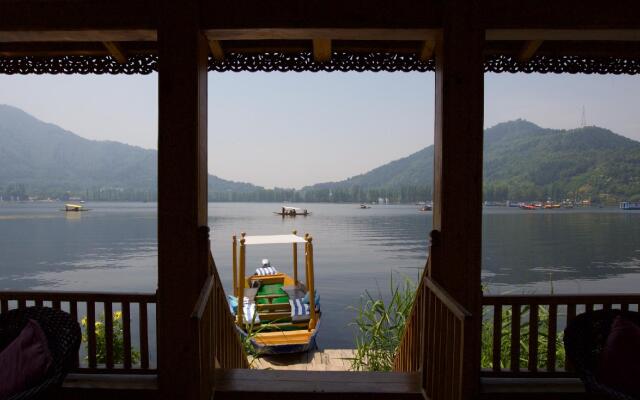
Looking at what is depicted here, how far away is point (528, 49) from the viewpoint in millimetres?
2809

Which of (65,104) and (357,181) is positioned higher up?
(65,104)

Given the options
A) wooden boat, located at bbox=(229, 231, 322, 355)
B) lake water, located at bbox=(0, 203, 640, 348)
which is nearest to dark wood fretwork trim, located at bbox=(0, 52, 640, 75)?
wooden boat, located at bbox=(229, 231, 322, 355)

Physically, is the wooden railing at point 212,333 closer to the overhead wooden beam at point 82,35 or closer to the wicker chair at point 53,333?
the wicker chair at point 53,333

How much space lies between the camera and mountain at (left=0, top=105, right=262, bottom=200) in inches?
2293

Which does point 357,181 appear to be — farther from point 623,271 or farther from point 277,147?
point 623,271

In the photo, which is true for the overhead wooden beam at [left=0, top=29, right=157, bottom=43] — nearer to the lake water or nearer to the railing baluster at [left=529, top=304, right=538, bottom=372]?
the railing baluster at [left=529, top=304, right=538, bottom=372]

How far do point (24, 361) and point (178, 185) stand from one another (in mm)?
1035

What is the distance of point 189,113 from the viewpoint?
2266 millimetres

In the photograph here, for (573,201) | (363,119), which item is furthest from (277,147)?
(573,201)

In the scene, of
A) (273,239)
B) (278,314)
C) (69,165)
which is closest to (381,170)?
(69,165)

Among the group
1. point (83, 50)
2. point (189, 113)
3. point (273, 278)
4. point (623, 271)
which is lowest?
point (623, 271)

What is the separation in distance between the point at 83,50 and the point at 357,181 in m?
70.1

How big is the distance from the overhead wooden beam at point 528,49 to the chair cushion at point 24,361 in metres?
3.12

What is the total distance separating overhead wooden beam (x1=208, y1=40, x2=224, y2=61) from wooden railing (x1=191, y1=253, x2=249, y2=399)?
4.22 feet
